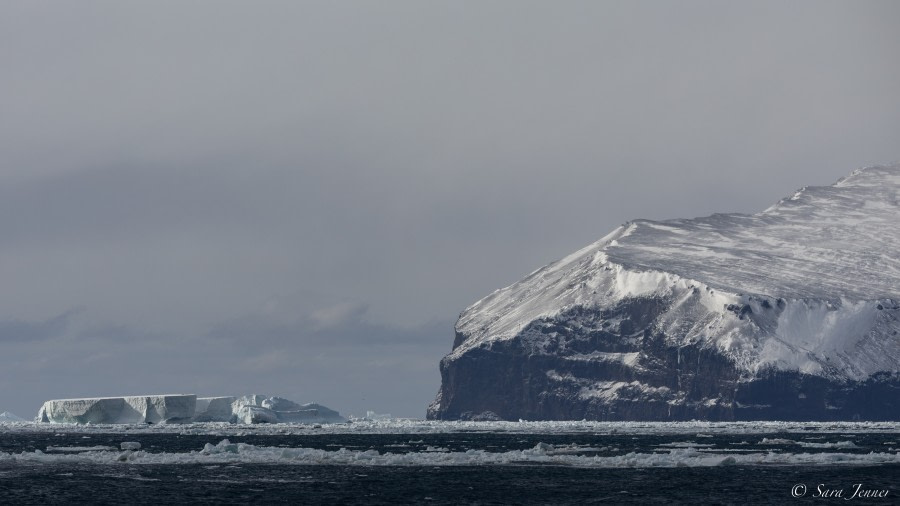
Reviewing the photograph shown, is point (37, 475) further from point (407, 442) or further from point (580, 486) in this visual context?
point (407, 442)

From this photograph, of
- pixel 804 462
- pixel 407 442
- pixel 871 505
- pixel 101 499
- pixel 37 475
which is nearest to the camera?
pixel 871 505

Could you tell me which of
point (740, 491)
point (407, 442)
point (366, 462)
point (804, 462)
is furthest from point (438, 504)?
point (407, 442)

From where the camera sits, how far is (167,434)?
196 meters

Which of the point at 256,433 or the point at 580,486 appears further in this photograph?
the point at 256,433

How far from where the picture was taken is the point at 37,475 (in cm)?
10706

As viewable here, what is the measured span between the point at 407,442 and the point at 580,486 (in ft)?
256

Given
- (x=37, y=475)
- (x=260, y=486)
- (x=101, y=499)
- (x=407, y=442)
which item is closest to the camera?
(x=101, y=499)

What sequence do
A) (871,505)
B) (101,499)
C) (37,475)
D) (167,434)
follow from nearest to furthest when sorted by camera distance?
(871,505), (101,499), (37,475), (167,434)

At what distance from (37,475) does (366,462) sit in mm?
30647

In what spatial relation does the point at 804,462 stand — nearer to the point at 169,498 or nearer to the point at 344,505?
the point at 344,505

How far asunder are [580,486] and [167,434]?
11187cm

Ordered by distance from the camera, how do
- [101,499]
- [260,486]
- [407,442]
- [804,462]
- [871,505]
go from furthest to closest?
1. [407,442]
2. [804,462]
3. [260,486]
4. [101,499]
5. [871,505]

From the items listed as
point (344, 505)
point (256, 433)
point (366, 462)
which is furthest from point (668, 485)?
point (256, 433)

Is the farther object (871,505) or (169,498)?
(169,498)
